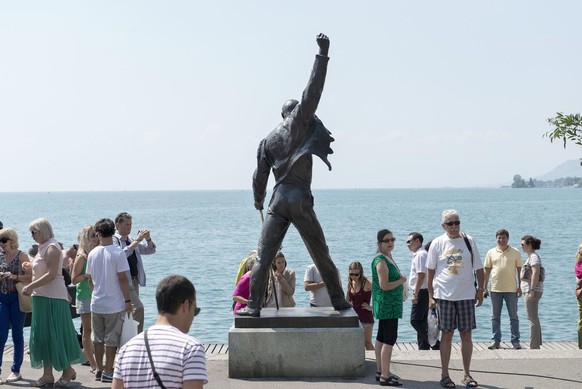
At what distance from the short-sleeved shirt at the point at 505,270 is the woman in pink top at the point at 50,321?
19.9ft

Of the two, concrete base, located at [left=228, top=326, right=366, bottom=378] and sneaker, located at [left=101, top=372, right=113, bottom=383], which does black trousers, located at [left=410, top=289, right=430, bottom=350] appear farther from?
sneaker, located at [left=101, top=372, right=113, bottom=383]

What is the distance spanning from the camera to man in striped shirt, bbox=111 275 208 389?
4.17 m

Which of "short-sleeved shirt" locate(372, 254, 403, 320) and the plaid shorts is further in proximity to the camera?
"short-sleeved shirt" locate(372, 254, 403, 320)

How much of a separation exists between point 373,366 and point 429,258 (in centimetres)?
153

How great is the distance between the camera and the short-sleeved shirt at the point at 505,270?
12.0 metres

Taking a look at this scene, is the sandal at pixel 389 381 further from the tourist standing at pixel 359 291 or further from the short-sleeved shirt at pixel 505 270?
the short-sleeved shirt at pixel 505 270

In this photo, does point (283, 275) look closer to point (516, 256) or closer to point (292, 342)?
point (292, 342)

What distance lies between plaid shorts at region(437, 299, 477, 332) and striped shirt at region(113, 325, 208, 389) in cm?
450

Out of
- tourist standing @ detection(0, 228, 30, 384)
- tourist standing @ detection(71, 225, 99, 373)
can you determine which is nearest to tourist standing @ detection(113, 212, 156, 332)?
tourist standing @ detection(71, 225, 99, 373)

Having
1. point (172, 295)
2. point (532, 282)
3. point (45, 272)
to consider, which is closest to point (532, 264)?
point (532, 282)

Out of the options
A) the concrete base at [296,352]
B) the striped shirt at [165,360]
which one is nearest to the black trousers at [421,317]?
the concrete base at [296,352]

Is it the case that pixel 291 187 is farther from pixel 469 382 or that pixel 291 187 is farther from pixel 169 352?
pixel 169 352

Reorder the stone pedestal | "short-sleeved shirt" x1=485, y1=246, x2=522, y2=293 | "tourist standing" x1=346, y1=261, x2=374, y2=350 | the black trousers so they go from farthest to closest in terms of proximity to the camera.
Answer: "short-sleeved shirt" x1=485, y1=246, x2=522, y2=293 → the black trousers → "tourist standing" x1=346, y1=261, x2=374, y2=350 → the stone pedestal

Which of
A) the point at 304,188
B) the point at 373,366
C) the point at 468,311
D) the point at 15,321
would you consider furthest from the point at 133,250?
the point at 468,311
